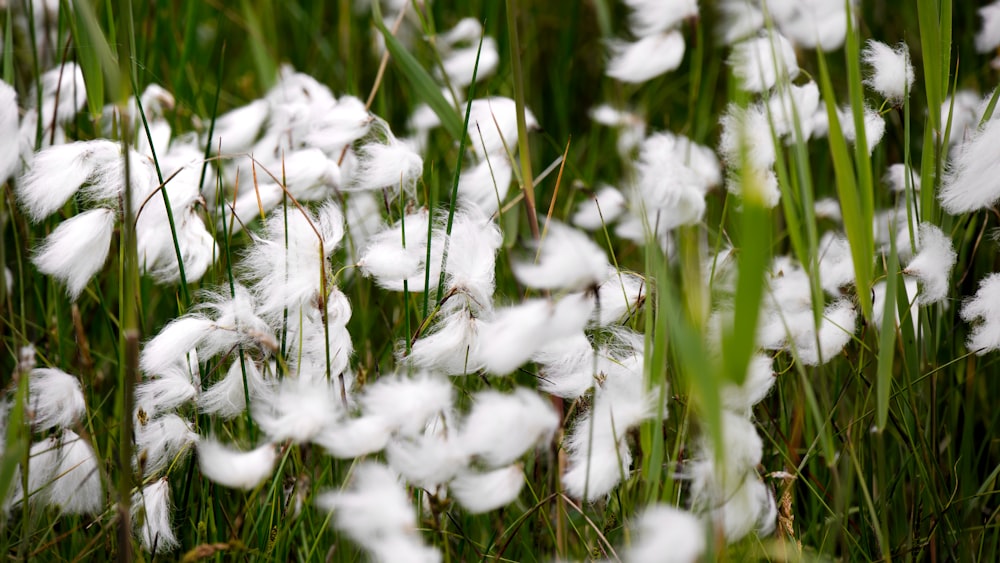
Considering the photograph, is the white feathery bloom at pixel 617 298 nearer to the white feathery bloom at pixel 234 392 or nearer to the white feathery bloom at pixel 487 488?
the white feathery bloom at pixel 487 488

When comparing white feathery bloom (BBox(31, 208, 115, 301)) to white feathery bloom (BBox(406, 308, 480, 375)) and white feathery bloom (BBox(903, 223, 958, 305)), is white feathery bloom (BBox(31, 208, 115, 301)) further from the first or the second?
white feathery bloom (BBox(903, 223, 958, 305))

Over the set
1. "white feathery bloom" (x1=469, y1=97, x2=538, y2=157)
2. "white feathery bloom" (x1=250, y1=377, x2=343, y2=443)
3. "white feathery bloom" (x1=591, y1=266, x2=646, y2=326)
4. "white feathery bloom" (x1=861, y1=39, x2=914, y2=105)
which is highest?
"white feathery bloom" (x1=861, y1=39, x2=914, y2=105)

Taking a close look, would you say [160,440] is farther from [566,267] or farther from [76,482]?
[566,267]

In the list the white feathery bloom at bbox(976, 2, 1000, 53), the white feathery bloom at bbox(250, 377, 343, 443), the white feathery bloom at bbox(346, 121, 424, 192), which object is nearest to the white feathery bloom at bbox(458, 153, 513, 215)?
the white feathery bloom at bbox(346, 121, 424, 192)

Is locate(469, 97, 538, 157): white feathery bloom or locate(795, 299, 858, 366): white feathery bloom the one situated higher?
locate(469, 97, 538, 157): white feathery bloom

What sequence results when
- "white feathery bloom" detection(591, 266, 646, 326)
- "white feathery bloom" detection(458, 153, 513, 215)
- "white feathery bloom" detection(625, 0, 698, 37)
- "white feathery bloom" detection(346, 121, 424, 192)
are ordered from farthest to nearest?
"white feathery bloom" detection(625, 0, 698, 37) → "white feathery bloom" detection(458, 153, 513, 215) → "white feathery bloom" detection(346, 121, 424, 192) → "white feathery bloom" detection(591, 266, 646, 326)

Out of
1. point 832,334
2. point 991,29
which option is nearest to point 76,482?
point 832,334
